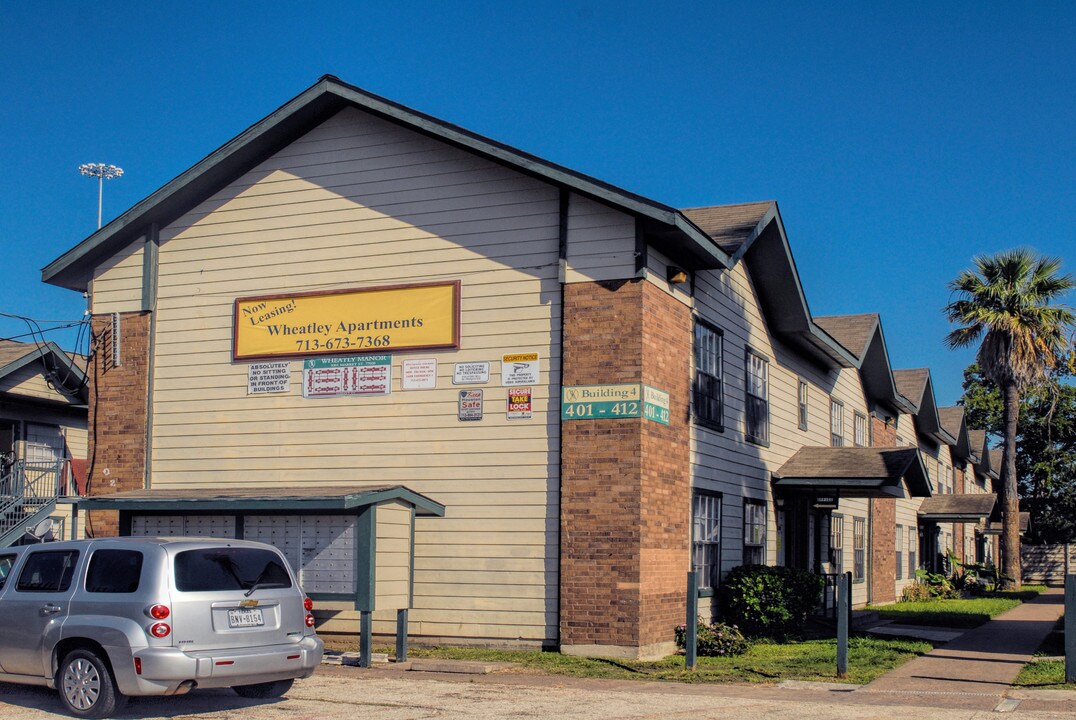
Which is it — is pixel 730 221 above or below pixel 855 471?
above

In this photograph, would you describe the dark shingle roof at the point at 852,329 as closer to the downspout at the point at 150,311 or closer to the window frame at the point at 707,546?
the window frame at the point at 707,546

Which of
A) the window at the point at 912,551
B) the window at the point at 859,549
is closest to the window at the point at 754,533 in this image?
the window at the point at 859,549

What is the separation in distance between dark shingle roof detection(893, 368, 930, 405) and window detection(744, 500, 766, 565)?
16331mm

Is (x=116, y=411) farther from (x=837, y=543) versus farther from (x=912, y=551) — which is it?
(x=912, y=551)

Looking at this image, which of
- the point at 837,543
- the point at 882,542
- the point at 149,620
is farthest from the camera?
the point at 882,542

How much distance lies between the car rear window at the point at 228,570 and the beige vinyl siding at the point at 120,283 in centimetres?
895

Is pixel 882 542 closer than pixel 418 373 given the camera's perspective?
No

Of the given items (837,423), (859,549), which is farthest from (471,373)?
(859,549)

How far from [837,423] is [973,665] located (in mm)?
12569

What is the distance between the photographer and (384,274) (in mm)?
17500

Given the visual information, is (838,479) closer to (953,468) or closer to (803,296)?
(803,296)

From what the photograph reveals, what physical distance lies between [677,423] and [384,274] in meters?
4.89

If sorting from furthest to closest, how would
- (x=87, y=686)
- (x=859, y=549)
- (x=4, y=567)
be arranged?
(x=859, y=549) → (x=4, y=567) → (x=87, y=686)

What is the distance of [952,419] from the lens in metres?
46.2
